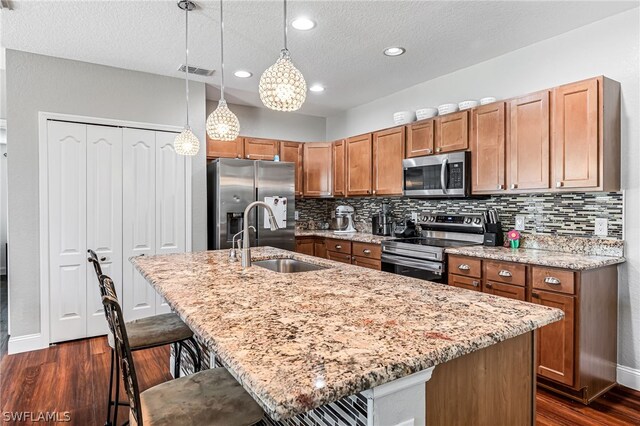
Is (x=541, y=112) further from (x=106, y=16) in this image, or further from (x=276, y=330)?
(x=106, y=16)

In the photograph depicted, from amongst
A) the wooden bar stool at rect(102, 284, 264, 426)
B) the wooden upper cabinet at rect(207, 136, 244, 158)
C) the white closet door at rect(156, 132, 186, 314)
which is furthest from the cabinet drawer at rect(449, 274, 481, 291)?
the wooden upper cabinet at rect(207, 136, 244, 158)

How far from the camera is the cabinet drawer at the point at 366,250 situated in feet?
13.0

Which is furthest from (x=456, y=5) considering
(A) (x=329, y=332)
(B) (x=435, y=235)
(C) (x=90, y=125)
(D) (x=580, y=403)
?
(C) (x=90, y=125)

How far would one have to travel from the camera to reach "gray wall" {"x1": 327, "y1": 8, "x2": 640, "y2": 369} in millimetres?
2576

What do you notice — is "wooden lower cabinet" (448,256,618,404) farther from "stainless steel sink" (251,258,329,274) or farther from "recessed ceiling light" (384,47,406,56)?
"recessed ceiling light" (384,47,406,56)

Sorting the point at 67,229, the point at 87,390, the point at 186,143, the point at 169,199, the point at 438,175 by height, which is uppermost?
the point at 186,143

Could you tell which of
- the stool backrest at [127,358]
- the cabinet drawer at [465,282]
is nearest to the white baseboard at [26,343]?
the stool backrest at [127,358]

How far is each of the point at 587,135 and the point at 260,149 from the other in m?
3.48

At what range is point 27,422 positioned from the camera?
2.17 metres

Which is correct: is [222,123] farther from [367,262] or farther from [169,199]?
[367,262]

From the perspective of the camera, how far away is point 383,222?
14.8ft

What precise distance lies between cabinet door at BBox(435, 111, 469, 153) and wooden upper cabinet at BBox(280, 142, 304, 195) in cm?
203

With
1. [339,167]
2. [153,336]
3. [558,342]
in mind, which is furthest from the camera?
[339,167]

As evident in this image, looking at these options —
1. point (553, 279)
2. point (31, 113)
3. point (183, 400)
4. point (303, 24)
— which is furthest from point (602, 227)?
point (31, 113)
